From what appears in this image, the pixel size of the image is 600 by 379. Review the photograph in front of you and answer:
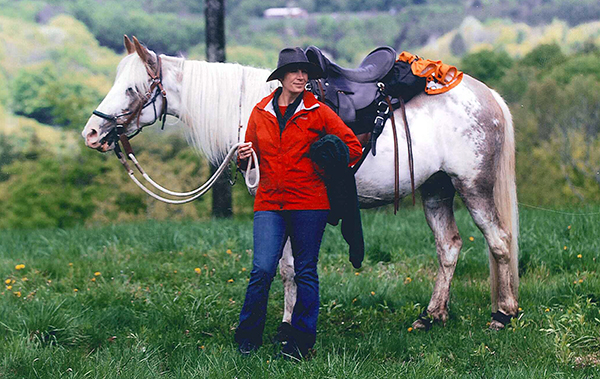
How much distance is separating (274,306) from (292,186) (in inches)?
70.7

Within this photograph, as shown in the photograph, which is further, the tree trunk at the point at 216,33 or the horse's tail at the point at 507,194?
the tree trunk at the point at 216,33

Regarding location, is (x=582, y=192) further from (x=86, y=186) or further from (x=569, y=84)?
(x=86, y=186)

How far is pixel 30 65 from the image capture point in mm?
52062

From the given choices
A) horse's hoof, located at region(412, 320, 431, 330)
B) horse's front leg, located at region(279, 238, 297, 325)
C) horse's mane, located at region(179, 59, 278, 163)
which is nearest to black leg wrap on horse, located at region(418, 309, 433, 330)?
horse's hoof, located at region(412, 320, 431, 330)

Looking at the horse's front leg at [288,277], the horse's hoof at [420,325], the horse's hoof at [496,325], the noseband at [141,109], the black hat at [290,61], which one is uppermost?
the black hat at [290,61]

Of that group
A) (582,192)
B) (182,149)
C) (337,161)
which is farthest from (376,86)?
(582,192)

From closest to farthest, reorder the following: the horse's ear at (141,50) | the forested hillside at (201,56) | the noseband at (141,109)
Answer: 1. the horse's ear at (141,50)
2. the noseband at (141,109)
3. the forested hillside at (201,56)

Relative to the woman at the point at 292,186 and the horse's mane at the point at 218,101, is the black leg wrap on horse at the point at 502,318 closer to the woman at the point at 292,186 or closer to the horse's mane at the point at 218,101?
the woman at the point at 292,186

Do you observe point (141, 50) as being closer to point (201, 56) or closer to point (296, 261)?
point (296, 261)

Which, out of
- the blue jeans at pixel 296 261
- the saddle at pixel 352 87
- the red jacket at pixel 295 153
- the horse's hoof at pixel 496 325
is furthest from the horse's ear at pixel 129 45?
the horse's hoof at pixel 496 325

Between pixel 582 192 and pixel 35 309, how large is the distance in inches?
1470

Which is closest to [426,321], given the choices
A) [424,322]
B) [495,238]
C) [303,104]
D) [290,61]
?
[424,322]

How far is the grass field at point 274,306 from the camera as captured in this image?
144 inches

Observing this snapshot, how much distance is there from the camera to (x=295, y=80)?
11.9 feet
